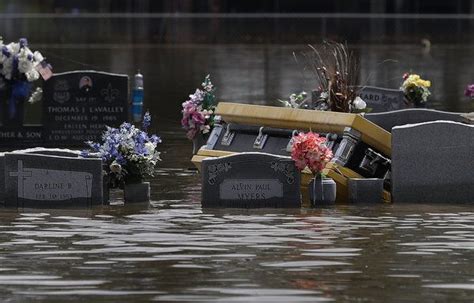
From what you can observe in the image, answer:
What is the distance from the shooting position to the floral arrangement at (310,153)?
20.8 metres

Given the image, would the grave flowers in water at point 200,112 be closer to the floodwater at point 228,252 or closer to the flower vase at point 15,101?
the floodwater at point 228,252

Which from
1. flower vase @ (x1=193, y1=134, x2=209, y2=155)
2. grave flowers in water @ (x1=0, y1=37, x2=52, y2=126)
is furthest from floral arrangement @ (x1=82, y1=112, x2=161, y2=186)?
grave flowers in water @ (x1=0, y1=37, x2=52, y2=126)

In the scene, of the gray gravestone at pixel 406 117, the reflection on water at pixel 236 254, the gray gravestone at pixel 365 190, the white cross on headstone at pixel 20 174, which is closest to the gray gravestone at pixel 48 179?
the white cross on headstone at pixel 20 174

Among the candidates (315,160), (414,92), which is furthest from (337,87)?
(414,92)

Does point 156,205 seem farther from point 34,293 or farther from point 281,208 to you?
point 34,293

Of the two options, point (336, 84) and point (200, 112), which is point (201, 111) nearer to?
point (200, 112)

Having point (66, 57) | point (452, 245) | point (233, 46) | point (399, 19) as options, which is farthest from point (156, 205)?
point (399, 19)

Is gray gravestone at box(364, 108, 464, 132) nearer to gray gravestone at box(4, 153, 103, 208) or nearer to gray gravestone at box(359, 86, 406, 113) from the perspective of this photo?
gray gravestone at box(4, 153, 103, 208)

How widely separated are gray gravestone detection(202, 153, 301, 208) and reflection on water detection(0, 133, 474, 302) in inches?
11.1

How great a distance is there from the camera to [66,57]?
6144cm

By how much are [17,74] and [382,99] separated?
581 centimetres

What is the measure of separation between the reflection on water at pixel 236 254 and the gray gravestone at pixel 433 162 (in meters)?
0.39

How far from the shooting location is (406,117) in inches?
975

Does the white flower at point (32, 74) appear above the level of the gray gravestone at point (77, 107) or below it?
above
